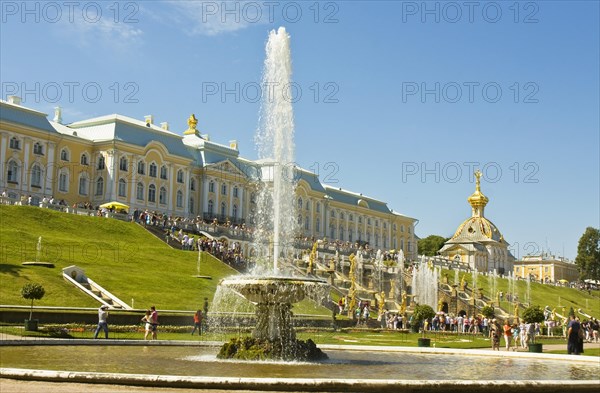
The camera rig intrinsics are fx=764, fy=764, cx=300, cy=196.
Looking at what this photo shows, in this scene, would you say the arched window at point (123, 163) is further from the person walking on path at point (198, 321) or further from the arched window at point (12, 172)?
the person walking on path at point (198, 321)

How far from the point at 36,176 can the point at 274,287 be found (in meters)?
50.0

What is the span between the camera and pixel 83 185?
2594 inches

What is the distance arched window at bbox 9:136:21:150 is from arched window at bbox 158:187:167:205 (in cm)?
1404

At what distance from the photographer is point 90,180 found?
218 ft

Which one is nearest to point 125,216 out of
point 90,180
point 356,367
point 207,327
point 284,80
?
point 90,180

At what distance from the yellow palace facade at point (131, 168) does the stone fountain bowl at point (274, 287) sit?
129ft

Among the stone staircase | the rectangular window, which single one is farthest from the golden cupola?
the stone staircase

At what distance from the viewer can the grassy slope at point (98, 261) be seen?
2964 centimetres

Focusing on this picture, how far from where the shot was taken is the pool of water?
13.0 meters

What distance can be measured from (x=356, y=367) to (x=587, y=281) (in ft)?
322

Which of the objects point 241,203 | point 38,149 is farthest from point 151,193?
point 241,203

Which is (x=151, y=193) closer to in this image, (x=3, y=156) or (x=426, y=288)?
(x=3, y=156)

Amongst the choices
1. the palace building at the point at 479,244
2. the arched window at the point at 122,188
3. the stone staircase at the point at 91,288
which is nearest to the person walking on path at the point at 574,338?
the stone staircase at the point at 91,288

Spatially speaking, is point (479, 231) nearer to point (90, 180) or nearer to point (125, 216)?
point (90, 180)
